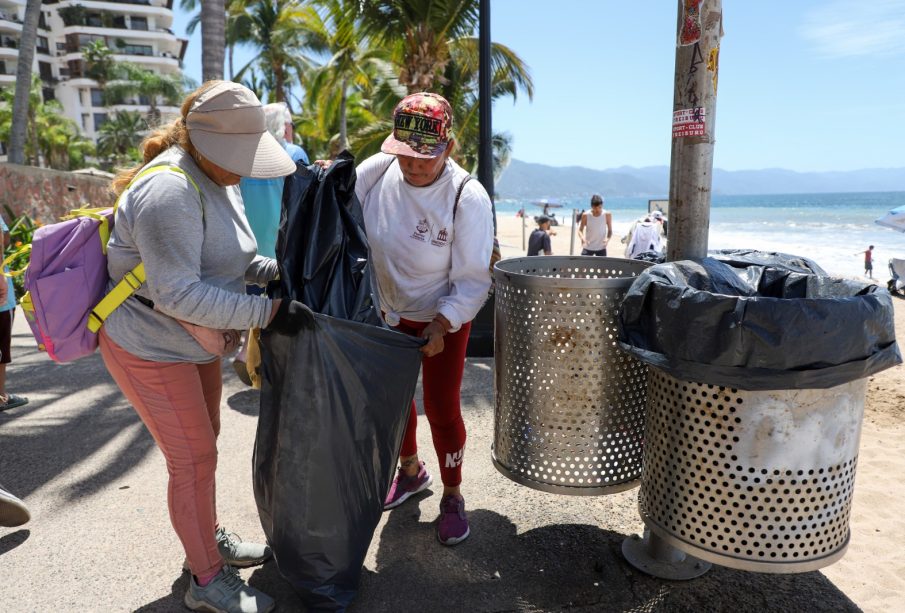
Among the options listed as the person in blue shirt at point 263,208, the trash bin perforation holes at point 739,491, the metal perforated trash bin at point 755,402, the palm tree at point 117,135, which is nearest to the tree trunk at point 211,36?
the person in blue shirt at point 263,208

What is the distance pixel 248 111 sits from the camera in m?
2.04

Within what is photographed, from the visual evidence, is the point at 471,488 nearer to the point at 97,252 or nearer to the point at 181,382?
the point at 181,382

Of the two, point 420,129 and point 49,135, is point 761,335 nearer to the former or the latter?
point 420,129

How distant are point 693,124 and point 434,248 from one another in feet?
3.68

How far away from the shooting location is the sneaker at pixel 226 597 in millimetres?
2225

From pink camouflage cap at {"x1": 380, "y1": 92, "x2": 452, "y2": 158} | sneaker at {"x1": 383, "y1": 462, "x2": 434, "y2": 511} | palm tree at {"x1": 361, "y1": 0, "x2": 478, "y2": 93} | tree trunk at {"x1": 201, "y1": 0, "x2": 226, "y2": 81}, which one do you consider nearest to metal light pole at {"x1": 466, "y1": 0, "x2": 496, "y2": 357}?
sneaker at {"x1": 383, "y1": 462, "x2": 434, "y2": 511}

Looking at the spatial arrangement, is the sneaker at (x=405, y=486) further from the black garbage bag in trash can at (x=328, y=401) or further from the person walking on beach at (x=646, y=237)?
the person walking on beach at (x=646, y=237)

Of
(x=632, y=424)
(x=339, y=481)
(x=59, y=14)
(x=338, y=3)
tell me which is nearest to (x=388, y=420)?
(x=339, y=481)

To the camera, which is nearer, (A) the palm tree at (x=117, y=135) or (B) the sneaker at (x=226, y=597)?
(B) the sneaker at (x=226, y=597)

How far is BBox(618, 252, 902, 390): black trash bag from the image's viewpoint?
1723mm

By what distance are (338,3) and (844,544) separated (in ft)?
37.5

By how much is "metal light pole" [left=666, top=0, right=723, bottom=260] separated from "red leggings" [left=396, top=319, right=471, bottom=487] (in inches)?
39.0

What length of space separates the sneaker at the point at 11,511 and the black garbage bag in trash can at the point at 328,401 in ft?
4.32

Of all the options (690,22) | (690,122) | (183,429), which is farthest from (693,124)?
(183,429)
